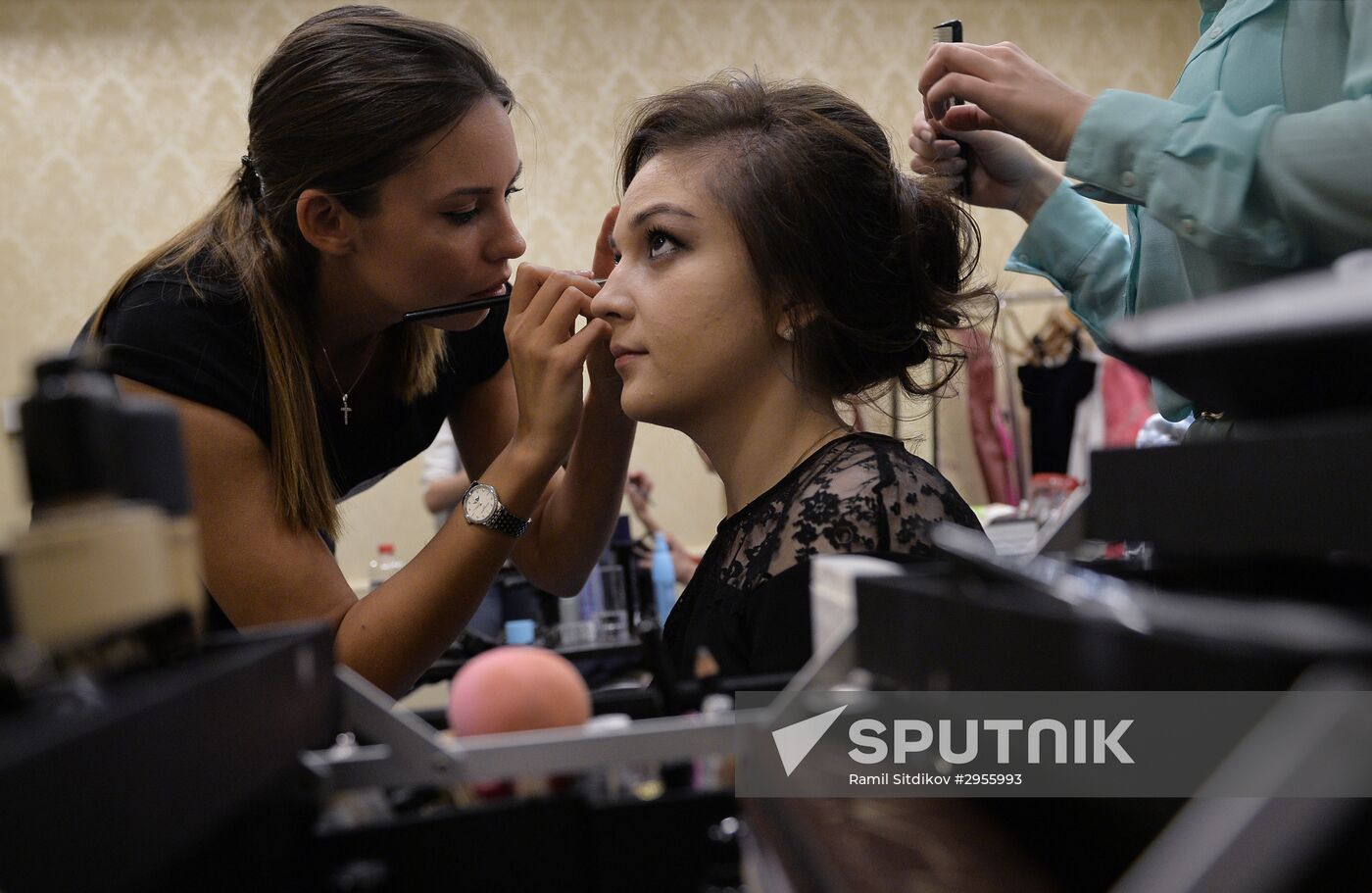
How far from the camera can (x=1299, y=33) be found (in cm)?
102

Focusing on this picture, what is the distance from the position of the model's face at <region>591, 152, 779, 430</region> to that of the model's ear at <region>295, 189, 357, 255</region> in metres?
0.37

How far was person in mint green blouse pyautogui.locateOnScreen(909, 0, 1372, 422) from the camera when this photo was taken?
928 millimetres

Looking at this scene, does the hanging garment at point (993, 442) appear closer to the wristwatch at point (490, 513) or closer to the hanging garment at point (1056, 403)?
the hanging garment at point (1056, 403)

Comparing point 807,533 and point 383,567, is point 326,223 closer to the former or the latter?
point 807,533

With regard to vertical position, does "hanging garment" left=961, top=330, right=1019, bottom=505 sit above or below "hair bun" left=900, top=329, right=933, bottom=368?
below

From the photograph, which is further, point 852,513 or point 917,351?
point 917,351

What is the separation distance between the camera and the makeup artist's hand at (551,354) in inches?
51.1

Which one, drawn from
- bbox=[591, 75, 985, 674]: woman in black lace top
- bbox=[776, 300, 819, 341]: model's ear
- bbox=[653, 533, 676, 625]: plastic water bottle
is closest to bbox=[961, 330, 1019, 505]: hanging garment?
bbox=[653, 533, 676, 625]: plastic water bottle

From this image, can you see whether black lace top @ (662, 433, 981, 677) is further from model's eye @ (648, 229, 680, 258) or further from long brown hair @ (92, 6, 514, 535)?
long brown hair @ (92, 6, 514, 535)

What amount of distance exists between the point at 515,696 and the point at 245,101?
163 inches

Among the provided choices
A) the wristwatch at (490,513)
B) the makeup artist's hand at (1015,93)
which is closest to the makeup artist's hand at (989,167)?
the makeup artist's hand at (1015,93)

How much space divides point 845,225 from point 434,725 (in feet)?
2.62

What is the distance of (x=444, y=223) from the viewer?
139cm

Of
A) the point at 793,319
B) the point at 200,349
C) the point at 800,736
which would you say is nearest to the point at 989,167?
the point at 793,319
